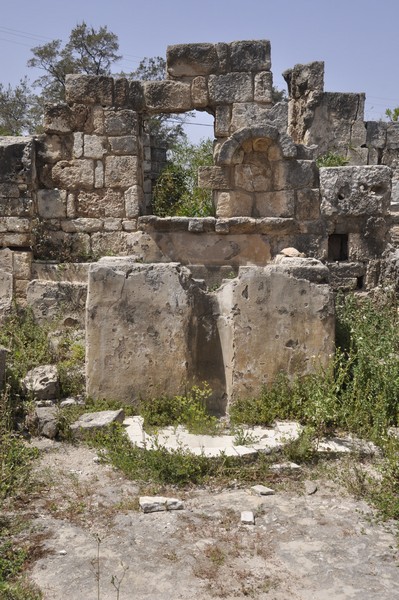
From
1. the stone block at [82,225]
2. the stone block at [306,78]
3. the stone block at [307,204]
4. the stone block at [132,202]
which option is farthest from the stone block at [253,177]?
the stone block at [306,78]

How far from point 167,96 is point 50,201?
2218 millimetres

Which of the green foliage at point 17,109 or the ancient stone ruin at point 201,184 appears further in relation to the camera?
the green foliage at point 17,109

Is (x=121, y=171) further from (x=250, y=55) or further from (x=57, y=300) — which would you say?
(x=250, y=55)

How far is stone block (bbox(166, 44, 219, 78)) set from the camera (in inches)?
350

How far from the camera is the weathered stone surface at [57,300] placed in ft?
25.8

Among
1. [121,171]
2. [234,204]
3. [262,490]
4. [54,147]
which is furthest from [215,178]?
[262,490]

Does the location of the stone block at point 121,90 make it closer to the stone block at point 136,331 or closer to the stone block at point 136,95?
the stone block at point 136,95

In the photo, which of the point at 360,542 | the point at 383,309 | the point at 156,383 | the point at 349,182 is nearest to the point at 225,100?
the point at 349,182

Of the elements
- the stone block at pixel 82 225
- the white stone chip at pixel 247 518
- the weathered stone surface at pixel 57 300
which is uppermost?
the stone block at pixel 82 225

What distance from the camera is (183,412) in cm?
516

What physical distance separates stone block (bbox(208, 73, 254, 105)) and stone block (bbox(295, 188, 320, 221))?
1.73 metres

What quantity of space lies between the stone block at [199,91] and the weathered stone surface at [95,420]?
5.48 m

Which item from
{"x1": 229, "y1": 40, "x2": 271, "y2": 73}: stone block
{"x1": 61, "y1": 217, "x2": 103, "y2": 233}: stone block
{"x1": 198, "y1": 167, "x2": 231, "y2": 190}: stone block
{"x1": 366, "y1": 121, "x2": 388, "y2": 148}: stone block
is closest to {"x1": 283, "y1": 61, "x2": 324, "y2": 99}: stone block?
{"x1": 366, "y1": 121, "x2": 388, "y2": 148}: stone block

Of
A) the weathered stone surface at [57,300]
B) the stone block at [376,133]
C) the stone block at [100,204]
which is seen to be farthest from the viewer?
the stone block at [376,133]
